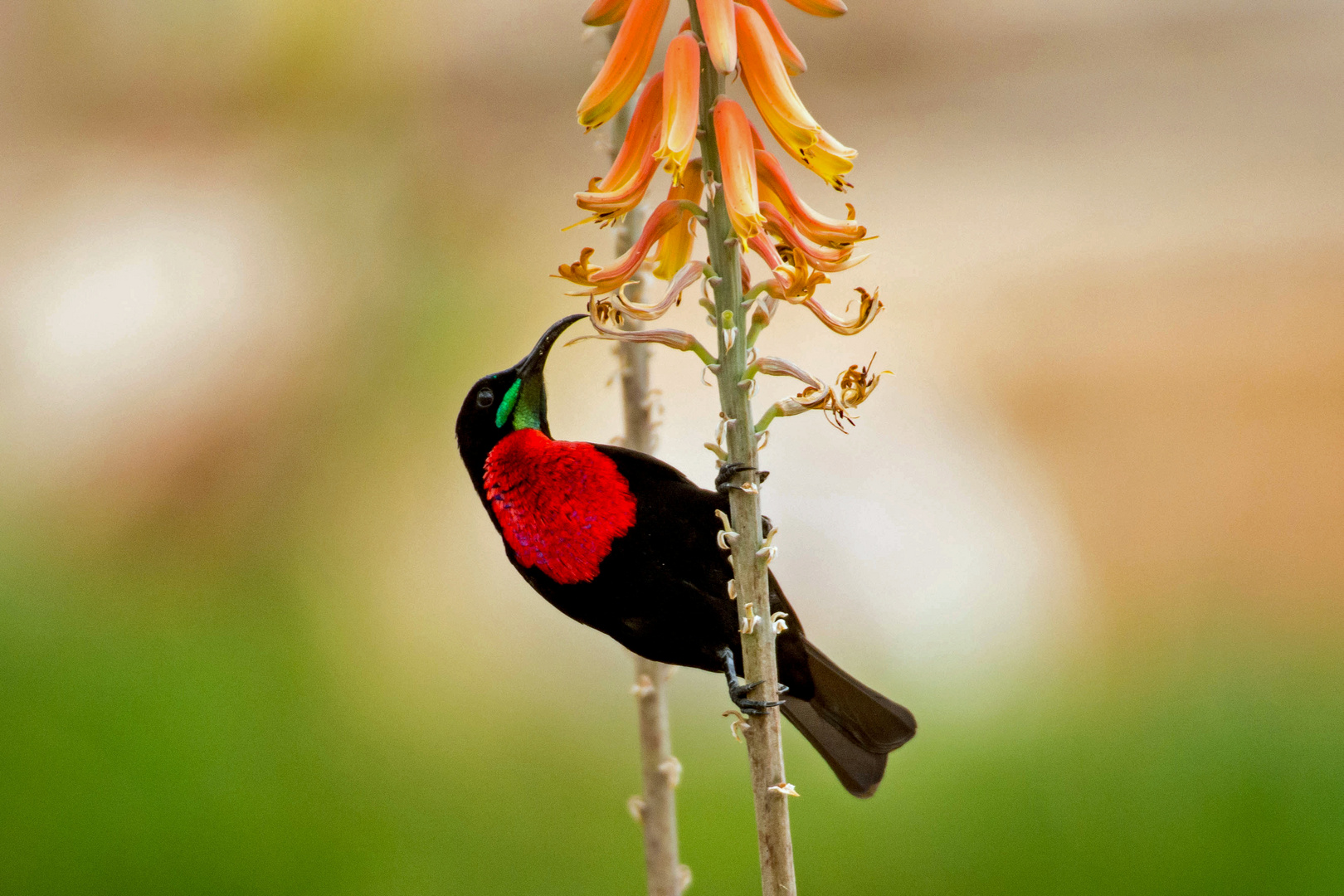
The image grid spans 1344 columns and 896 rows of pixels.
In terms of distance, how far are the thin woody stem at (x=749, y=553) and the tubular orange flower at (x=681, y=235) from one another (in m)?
0.06

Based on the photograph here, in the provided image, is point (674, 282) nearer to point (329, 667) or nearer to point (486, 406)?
point (486, 406)

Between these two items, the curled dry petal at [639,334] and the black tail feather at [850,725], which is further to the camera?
the black tail feather at [850,725]

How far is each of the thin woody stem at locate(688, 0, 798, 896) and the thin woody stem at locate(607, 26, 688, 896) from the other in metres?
0.32

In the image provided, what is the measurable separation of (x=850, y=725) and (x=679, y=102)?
0.73 meters

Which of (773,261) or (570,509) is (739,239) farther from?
(570,509)

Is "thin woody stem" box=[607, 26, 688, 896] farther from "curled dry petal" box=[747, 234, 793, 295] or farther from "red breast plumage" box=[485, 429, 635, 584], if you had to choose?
"curled dry petal" box=[747, 234, 793, 295]

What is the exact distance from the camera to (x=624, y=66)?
0.86 metres

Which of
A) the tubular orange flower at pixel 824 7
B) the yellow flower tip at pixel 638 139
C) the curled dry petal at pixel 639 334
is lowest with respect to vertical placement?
the curled dry petal at pixel 639 334

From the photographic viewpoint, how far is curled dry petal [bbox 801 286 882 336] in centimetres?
81

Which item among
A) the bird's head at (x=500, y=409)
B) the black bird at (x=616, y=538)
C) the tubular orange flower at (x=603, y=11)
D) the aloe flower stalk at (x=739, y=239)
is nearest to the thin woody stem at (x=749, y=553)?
the aloe flower stalk at (x=739, y=239)

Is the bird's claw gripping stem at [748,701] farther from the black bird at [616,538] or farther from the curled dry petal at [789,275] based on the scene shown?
the curled dry petal at [789,275]

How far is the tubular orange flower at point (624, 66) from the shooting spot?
0.86 meters

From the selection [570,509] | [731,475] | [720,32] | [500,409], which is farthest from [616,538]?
[720,32]

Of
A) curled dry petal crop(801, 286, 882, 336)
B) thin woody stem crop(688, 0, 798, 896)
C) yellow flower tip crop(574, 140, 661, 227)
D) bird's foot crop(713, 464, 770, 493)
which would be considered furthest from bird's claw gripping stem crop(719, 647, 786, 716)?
yellow flower tip crop(574, 140, 661, 227)
